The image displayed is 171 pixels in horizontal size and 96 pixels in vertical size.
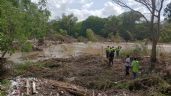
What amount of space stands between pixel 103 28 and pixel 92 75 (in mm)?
103410

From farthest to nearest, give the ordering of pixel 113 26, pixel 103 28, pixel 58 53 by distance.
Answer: pixel 103 28 → pixel 113 26 → pixel 58 53

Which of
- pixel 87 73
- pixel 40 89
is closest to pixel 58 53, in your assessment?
pixel 87 73

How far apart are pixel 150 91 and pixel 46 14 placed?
12.6 meters

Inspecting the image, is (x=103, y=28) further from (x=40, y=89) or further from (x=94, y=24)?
(x=40, y=89)

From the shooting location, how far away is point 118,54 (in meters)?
39.6

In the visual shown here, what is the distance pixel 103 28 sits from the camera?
130 m

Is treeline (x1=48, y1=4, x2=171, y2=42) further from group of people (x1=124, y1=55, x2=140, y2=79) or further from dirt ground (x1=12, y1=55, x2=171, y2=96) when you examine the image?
group of people (x1=124, y1=55, x2=140, y2=79)

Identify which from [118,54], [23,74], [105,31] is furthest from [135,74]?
[105,31]

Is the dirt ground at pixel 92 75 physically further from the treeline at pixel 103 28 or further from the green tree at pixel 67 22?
the green tree at pixel 67 22

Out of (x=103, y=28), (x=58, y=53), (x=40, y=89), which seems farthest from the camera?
(x=103, y=28)

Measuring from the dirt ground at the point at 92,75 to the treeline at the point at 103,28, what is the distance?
53.6 metres

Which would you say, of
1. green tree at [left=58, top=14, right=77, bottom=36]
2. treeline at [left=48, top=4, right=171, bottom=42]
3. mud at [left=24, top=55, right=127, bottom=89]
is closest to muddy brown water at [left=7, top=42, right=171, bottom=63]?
mud at [left=24, top=55, right=127, bottom=89]

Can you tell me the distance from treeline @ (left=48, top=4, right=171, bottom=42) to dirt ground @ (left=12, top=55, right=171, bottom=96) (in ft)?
176

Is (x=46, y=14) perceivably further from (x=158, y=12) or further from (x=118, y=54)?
(x=118, y=54)
